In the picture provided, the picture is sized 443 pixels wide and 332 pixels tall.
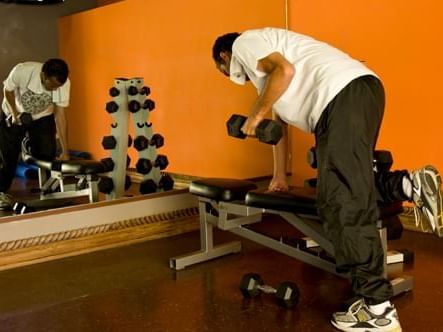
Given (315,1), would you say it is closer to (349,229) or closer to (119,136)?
(119,136)

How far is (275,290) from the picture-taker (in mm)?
2369

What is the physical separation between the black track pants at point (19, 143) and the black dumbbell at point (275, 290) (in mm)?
1603

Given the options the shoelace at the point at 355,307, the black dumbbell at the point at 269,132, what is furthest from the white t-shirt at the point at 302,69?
the shoelace at the point at 355,307

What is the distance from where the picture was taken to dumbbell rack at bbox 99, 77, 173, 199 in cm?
356

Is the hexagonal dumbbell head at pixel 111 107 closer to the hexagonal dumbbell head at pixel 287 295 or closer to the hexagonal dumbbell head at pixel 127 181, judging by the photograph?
the hexagonal dumbbell head at pixel 127 181

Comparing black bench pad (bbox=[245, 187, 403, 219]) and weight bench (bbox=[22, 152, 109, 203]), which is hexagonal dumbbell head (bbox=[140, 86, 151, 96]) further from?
black bench pad (bbox=[245, 187, 403, 219])

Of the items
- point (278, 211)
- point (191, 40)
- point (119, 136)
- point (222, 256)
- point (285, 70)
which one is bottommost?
point (222, 256)

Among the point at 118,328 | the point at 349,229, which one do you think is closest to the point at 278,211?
the point at 349,229

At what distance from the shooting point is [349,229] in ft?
6.69

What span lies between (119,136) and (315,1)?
168cm

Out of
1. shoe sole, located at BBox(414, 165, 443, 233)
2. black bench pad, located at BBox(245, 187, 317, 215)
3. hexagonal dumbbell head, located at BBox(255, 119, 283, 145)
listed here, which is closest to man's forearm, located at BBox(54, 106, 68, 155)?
black bench pad, located at BBox(245, 187, 317, 215)

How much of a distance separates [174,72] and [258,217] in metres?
1.40

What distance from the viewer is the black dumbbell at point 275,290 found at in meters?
2.29

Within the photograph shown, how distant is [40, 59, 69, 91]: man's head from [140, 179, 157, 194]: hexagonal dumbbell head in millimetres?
846
